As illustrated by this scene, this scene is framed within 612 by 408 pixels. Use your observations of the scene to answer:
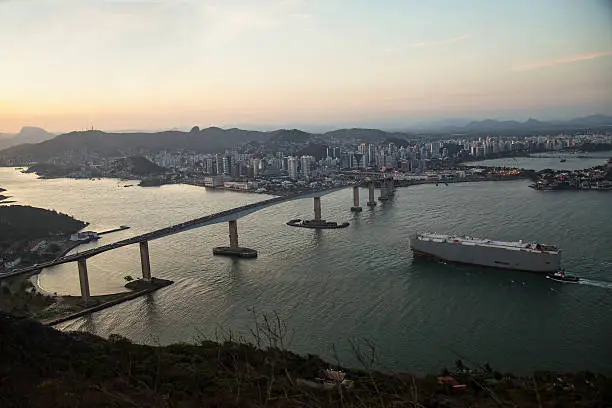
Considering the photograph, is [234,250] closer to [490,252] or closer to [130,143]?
[490,252]

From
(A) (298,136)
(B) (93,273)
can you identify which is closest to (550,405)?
(B) (93,273)

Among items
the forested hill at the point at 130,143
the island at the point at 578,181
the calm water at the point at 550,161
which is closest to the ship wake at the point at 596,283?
the island at the point at 578,181

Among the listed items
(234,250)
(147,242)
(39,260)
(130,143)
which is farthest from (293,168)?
(130,143)

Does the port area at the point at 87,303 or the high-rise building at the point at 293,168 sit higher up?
the high-rise building at the point at 293,168

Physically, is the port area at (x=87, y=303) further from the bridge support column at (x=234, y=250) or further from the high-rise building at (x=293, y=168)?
the high-rise building at (x=293, y=168)

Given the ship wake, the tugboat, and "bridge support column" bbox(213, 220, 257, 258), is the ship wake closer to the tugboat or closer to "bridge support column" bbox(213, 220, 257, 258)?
the tugboat

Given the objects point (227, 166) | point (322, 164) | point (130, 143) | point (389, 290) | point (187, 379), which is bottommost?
point (389, 290)
